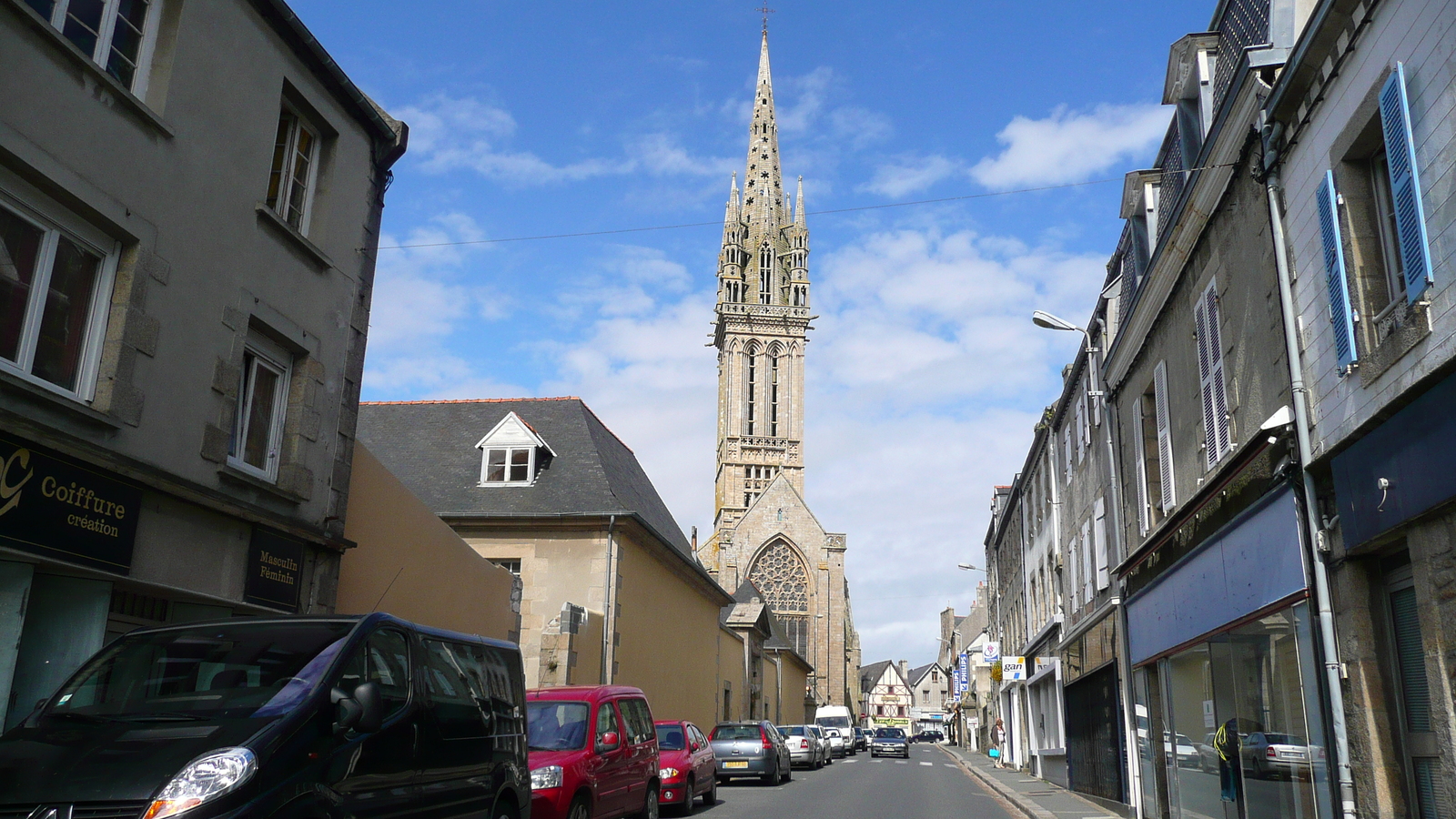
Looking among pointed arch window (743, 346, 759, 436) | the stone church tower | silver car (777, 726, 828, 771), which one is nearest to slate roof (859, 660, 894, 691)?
the stone church tower

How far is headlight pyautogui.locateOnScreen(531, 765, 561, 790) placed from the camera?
9.25 meters

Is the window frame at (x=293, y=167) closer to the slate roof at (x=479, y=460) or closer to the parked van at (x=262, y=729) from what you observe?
the parked van at (x=262, y=729)

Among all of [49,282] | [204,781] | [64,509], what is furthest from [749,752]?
[204,781]

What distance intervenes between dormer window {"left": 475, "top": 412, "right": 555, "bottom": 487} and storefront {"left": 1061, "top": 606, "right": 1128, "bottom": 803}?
11639 mm

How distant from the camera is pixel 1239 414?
962cm

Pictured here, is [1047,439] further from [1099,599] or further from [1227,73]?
[1227,73]

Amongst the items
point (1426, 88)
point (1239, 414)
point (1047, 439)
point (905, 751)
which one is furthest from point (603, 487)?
point (905, 751)

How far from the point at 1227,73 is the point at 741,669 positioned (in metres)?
31.7

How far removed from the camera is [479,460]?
23641 mm

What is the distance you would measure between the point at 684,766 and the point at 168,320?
854cm

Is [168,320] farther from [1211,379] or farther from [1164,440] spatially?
[1164,440]

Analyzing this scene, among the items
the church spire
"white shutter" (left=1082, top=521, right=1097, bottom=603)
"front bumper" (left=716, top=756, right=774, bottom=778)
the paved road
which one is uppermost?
the church spire

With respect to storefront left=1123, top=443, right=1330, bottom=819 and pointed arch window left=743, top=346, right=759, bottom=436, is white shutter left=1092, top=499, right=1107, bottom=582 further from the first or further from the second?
pointed arch window left=743, top=346, right=759, bottom=436

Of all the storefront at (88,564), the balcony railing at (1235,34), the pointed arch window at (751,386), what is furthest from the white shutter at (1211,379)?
the pointed arch window at (751,386)
